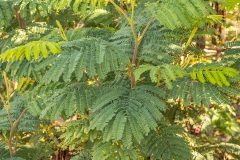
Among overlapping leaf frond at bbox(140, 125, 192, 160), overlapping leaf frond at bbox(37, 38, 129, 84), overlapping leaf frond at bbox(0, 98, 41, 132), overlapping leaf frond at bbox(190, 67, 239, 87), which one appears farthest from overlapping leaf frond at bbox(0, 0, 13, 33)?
overlapping leaf frond at bbox(190, 67, 239, 87)

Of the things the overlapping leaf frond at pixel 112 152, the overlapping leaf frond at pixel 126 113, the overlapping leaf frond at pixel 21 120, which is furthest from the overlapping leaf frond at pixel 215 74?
the overlapping leaf frond at pixel 21 120

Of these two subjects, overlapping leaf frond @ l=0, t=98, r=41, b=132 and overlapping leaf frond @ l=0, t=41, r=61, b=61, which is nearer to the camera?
overlapping leaf frond @ l=0, t=41, r=61, b=61

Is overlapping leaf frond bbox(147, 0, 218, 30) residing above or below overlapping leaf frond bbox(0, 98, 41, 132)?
above

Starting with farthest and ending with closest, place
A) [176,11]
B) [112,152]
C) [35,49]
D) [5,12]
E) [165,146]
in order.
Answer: [5,12]
[165,146]
[112,152]
[176,11]
[35,49]

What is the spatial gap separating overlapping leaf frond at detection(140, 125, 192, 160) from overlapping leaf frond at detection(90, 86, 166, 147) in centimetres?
20

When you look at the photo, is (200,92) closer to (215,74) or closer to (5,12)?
(215,74)

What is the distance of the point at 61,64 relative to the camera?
6.15 feet

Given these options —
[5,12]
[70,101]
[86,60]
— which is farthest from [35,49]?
[5,12]

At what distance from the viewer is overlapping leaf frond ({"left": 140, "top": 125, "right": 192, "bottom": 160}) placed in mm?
2174

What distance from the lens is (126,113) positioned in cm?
191

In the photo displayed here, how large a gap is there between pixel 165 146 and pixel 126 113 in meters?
0.41

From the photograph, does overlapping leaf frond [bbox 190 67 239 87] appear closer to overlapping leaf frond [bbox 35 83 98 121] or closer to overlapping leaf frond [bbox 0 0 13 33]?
overlapping leaf frond [bbox 35 83 98 121]

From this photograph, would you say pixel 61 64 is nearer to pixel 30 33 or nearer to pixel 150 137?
pixel 150 137

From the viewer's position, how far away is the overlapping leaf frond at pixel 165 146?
2.17 m
